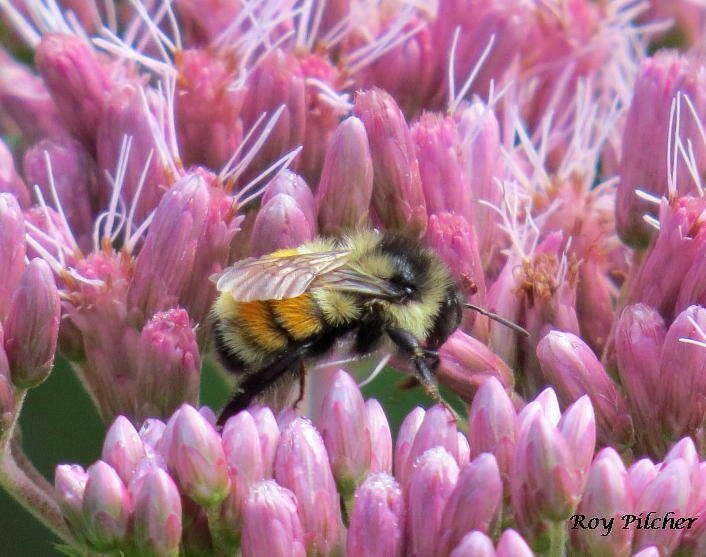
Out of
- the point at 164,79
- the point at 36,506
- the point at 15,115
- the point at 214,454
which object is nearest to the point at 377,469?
the point at 214,454

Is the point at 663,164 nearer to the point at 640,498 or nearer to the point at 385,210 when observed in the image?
the point at 385,210

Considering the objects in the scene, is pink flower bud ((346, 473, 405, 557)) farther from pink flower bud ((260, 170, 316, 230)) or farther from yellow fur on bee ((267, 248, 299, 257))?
pink flower bud ((260, 170, 316, 230))

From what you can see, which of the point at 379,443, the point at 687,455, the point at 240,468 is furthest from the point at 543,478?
the point at 240,468

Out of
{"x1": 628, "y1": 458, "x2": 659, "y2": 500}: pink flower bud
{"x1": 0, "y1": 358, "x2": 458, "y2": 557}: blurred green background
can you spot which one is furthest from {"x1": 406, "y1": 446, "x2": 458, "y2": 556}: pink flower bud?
{"x1": 0, "y1": 358, "x2": 458, "y2": 557}: blurred green background

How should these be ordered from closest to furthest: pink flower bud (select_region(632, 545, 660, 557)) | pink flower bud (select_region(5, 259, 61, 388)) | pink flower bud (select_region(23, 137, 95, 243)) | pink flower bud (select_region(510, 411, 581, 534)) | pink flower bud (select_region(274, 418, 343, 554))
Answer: pink flower bud (select_region(632, 545, 660, 557))
pink flower bud (select_region(510, 411, 581, 534))
pink flower bud (select_region(274, 418, 343, 554))
pink flower bud (select_region(5, 259, 61, 388))
pink flower bud (select_region(23, 137, 95, 243))

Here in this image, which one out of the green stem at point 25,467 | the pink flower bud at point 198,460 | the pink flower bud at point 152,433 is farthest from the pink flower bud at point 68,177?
the pink flower bud at point 198,460

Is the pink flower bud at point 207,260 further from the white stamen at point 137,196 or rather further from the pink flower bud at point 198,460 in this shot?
the pink flower bud at point 198,460
